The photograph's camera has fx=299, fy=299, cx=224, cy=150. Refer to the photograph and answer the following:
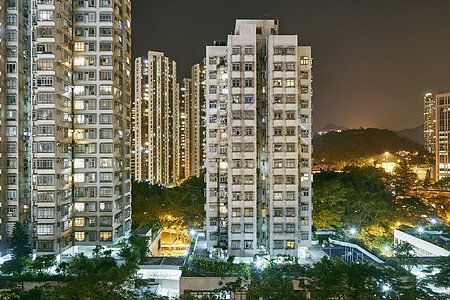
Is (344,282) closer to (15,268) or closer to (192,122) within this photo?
(15,268)

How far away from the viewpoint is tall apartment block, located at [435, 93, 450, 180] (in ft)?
304

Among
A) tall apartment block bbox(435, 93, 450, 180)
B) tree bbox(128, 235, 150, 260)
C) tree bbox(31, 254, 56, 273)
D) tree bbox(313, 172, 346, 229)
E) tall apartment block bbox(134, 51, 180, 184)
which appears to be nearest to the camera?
tree bbox(31, 254, 56, 273)

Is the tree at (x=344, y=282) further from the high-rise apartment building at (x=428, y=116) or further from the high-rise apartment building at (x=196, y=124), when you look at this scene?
the high-rise apartment building at (x=428, y=116)

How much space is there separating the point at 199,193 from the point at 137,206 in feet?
32.8

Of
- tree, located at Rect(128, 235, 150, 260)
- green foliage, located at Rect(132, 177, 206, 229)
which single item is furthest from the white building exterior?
tree, located at Rect(128, 235, 150, 260)

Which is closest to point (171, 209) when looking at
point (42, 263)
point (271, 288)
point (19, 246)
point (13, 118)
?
point (19, 246)

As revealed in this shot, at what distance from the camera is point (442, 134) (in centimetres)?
9375

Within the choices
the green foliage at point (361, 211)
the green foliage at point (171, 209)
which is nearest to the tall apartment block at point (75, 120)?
the green foliage at point (171, 209)

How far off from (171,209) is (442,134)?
91150mm

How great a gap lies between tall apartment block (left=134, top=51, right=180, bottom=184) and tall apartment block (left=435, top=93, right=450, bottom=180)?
276ft

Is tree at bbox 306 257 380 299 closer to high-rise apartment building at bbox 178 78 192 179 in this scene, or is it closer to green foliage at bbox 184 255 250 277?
green foliage at bbox 184 255 250 277

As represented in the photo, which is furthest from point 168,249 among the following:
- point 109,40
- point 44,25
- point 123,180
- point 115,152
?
point 44,25

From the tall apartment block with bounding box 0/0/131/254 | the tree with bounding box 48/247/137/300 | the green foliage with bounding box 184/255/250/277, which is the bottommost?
the green foliage with bounding box 184/255/250/277

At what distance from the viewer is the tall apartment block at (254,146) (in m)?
32.3
